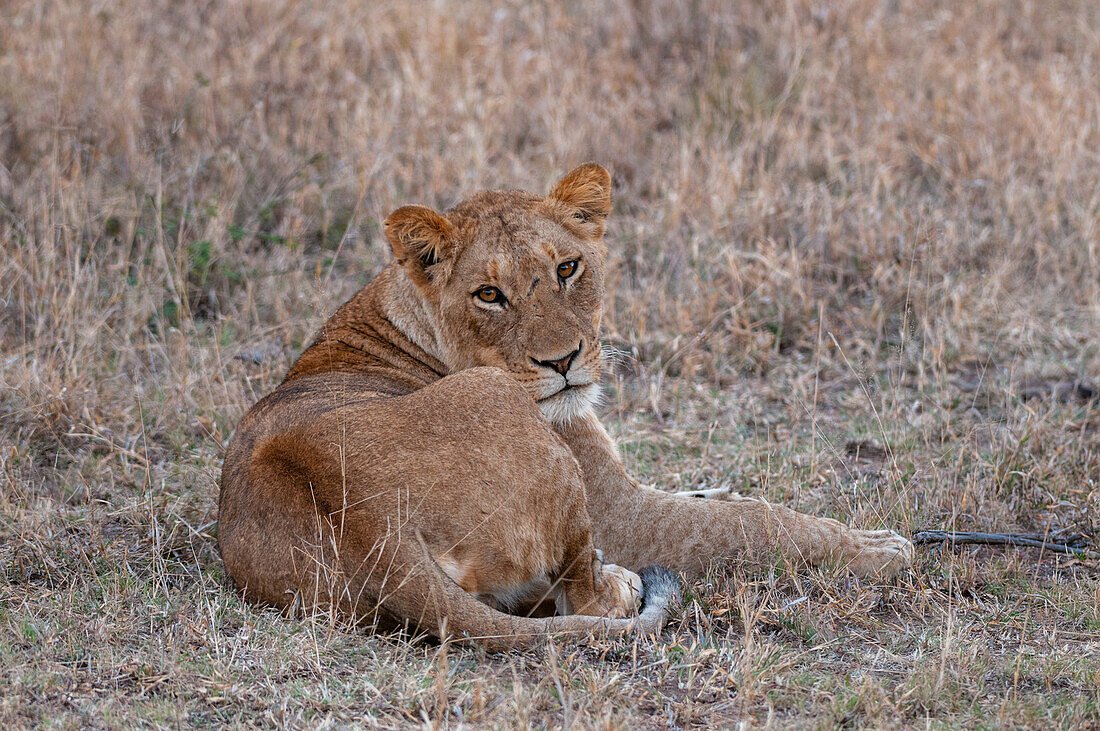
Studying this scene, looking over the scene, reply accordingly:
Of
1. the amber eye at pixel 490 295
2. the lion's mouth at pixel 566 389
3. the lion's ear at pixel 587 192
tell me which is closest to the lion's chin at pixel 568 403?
the lion's mouth at pixel 566 389

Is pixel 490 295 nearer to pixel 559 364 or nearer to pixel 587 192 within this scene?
pixel 559 364

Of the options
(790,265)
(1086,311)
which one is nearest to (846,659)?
(790,265)

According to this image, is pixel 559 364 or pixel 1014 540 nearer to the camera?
pixel 559 364

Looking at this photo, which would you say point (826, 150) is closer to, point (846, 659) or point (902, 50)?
point (902, 50)

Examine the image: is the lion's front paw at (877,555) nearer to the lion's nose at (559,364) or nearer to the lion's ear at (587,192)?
the lion's nose at (559,364)

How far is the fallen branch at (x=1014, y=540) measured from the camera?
3961 mm

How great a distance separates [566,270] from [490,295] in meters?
0.28

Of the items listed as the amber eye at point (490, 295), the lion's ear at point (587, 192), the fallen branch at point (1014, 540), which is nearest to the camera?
the amber eye at point (490, 295)

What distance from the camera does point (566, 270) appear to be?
3916 mm

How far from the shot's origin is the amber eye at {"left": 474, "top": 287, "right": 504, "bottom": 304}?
3828mm

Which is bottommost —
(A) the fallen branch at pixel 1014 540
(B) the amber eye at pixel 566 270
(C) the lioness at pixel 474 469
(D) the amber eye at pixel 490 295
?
(A) the fallen branch at pixel 1014 540

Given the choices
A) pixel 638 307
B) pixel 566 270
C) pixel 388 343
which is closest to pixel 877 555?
pixel 566 270

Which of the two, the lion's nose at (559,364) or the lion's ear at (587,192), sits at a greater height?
the lion's ear at (587,192)

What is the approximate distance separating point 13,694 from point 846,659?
2.12 m
